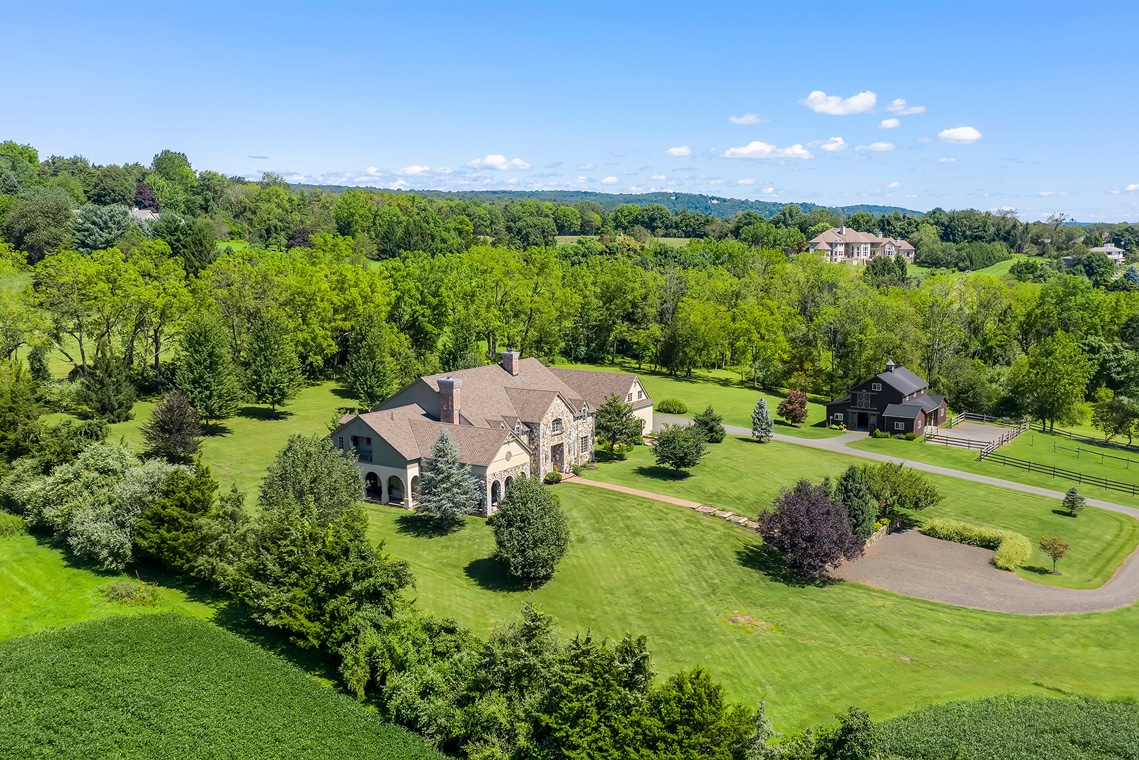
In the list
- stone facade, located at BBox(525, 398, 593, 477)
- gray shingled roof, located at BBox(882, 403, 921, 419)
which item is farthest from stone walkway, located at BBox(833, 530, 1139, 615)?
gray shingled roof, located at BBox(882, 403, 921, 419)

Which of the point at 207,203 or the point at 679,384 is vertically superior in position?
the point at 207,203

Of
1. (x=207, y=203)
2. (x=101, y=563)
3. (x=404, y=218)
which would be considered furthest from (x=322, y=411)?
(x=207, y=203)

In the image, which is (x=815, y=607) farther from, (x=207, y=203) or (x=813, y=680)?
(x=207, y=203)

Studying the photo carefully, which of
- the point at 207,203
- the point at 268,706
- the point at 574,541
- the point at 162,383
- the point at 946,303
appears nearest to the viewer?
the point at 268,706

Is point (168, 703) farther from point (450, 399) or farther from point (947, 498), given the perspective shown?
point (947, 498)

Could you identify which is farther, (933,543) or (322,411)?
(322,411)

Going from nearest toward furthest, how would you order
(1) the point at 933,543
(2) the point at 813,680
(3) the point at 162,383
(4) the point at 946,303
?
1. (2) the point at 813,680
2. (1) the point at 933,543
3. (3) the point at 162,383
4. (4) the point at 946,303

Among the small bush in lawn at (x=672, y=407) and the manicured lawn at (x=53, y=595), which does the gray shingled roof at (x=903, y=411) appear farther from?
the manicured lawn at (x=53, y=595)
